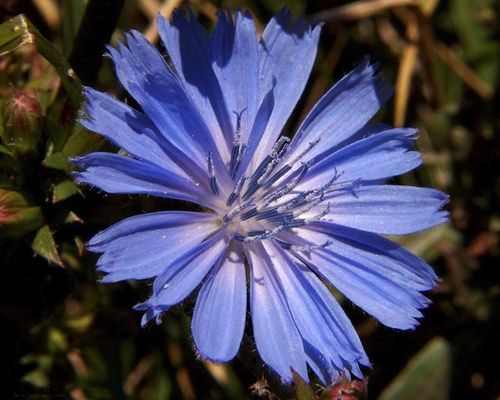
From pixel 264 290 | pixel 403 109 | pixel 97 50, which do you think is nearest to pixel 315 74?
pixel 403 109

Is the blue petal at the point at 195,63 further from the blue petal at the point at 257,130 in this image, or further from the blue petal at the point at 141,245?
the blue petal at the point at 141,245

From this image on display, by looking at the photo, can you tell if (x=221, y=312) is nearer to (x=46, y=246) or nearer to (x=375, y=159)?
(x=46, y=246)

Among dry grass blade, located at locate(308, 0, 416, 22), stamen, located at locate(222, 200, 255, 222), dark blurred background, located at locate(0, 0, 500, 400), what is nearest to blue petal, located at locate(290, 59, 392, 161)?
stamen, located at locate(222, 200, 255, 222)

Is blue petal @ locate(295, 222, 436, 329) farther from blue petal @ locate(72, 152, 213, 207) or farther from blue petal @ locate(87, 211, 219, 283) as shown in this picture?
blue petal @ locate(72, 152, 213, 207)

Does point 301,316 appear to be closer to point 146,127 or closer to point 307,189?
point 307,189

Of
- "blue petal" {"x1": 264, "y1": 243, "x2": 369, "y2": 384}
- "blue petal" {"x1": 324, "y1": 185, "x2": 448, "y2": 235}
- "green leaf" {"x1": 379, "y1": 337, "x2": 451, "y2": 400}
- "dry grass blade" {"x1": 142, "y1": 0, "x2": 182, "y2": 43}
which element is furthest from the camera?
"dry grass blade" {"x1": 142, "y1": 0, "x2": 182, "y2": 43}

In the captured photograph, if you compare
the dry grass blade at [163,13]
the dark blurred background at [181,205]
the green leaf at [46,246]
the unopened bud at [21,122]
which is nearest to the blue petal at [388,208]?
the dark blurred background at [181,205]

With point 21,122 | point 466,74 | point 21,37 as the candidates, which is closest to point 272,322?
point 21,122
